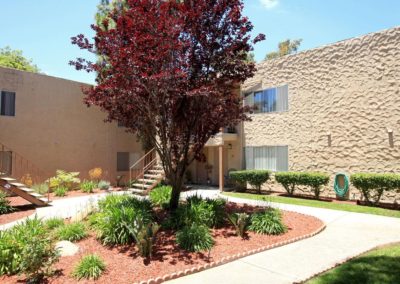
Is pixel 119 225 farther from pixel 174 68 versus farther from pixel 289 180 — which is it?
pixel 289 180

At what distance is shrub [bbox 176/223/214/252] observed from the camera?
643cm

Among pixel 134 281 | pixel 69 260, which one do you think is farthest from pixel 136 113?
pixel 134 281

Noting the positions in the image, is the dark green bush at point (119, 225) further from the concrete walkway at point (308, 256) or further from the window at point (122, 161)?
the window at point (122, 161)

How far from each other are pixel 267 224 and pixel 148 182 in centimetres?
973

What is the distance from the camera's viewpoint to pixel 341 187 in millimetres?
14242

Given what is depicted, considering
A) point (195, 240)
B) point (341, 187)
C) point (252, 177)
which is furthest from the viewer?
point (252, 177)

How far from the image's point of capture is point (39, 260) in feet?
16.2

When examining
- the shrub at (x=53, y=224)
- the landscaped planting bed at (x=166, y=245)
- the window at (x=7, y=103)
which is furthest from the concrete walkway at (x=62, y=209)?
the window at (x=7, y=103)

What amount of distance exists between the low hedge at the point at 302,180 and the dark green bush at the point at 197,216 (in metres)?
7.65

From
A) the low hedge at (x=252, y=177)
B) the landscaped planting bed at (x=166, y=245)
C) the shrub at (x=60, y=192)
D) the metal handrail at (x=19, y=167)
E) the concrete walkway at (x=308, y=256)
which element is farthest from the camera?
the low hedge at (x=252, y=177)

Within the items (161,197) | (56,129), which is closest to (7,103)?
(56,129)

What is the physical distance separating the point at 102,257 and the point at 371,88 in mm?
13227

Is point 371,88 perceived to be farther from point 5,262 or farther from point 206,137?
point 5,262

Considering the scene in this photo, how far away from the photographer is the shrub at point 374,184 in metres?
11.9
